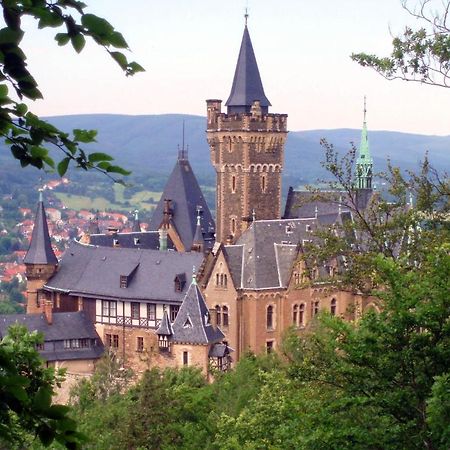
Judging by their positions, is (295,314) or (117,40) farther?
(295,314)

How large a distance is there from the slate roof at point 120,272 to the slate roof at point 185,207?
22.1 feet

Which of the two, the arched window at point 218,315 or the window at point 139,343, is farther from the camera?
the window at point 139,343

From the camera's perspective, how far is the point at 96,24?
6168 millimetres

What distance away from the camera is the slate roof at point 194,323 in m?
59.7

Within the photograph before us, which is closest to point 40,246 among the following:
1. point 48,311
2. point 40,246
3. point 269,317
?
point 40,246

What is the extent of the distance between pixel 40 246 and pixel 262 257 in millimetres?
16800

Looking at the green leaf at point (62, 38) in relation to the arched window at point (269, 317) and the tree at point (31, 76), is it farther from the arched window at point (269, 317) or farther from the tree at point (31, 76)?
the arched window at point (269, 317)

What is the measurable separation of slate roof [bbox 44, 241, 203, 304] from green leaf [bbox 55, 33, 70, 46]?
2260 inches

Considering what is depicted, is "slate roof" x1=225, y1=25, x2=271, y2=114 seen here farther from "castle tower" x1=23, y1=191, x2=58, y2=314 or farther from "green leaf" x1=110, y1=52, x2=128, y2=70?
"green leaf" x1=110, y1=52, x2=128, y2=70

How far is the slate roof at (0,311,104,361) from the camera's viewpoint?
62.8 m

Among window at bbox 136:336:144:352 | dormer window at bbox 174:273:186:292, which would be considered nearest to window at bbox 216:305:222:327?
dormer window at bbox 174:273:186:292

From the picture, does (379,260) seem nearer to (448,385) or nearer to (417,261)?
(448,385)

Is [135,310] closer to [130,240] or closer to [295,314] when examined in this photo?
[130,240]

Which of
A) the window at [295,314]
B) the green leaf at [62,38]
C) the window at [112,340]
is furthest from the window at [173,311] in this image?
the green leaf at [62,38]
